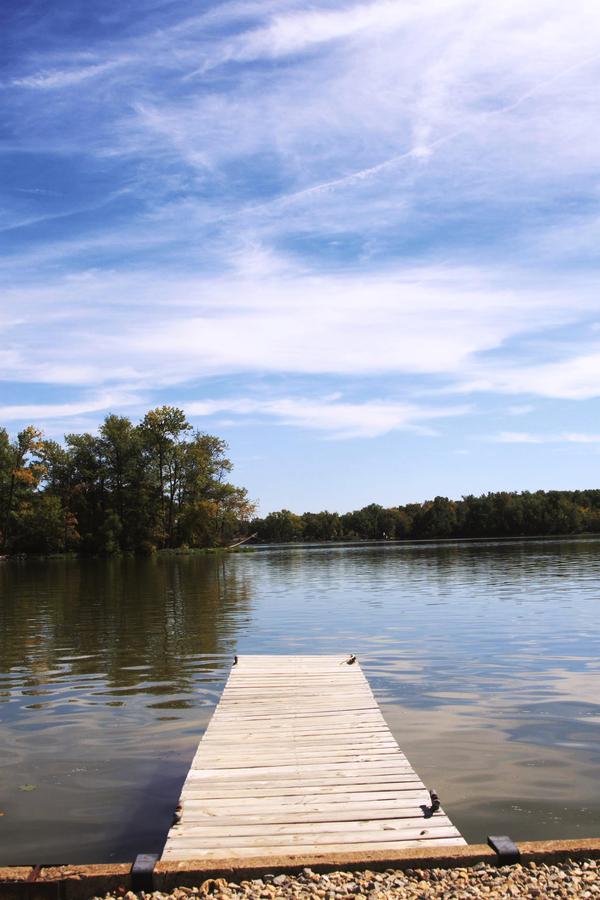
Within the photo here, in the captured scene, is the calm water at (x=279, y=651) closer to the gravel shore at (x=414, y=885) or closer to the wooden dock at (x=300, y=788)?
the wooden dock at (x=300, y=788)

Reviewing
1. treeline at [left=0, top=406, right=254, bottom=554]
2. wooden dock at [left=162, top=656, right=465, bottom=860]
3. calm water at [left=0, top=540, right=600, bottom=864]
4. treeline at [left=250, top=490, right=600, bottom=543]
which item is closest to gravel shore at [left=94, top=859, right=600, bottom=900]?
Answer: wooden dock at [left=162, top=656, right=465, bottom=860]

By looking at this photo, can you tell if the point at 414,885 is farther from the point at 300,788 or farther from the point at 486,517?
the point at 486,517

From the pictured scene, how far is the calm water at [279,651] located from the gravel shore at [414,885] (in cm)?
161

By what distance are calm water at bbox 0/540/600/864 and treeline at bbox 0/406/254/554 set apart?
5880 centimetres

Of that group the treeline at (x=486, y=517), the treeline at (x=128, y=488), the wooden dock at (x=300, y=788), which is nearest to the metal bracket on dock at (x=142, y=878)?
the wooden dock at (x=300, y=788)

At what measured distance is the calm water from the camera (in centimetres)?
759

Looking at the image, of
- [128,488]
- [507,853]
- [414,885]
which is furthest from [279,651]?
[128,488]

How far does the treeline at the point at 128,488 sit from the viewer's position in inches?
3398

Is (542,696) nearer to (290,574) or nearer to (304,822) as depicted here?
(304,822)

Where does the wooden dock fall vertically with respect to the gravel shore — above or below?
above

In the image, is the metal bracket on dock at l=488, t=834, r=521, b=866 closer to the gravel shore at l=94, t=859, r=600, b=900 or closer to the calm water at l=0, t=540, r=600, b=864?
the gravel shore at l=94, t=859, r=600, b=900

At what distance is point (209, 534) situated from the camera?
313ft

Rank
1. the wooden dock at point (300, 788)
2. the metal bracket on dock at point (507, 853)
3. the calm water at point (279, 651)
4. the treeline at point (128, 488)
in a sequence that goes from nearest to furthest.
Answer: the metal bracket on dock at point (507, 853) < the wooden dock at point (300, 788) < the calm water at point (279, 651) < the treeline at point (128, 488)

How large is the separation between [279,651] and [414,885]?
12546 millimetres
